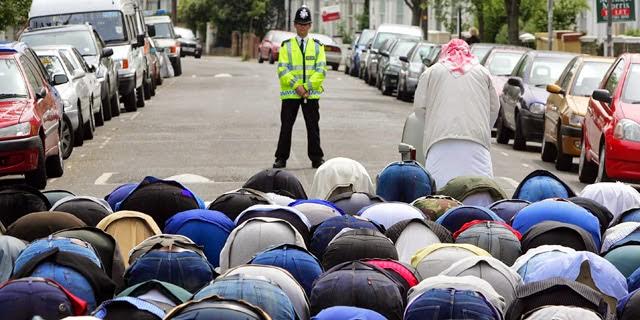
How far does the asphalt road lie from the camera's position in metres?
18.8

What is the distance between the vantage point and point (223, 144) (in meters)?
23.5

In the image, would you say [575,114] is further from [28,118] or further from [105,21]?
[105,21]

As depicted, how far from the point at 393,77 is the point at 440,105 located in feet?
93.2

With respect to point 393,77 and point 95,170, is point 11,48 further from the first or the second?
point 393,77

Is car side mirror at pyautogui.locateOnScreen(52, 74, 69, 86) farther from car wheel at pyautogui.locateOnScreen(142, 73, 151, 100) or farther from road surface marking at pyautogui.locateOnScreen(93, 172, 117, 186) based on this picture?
car wheel at pyautogui.locateOnScreen(142, 73, 151, 100)

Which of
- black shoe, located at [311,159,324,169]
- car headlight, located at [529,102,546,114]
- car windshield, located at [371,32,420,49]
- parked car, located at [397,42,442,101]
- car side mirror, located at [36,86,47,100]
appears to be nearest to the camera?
car side mirror, located at [36,86,47,100]

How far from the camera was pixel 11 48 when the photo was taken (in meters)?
19.0

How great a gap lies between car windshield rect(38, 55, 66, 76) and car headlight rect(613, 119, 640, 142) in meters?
9.31

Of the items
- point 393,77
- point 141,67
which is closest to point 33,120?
point 141,67

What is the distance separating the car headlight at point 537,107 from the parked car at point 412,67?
42.6ft

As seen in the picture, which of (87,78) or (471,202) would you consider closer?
(471,202)

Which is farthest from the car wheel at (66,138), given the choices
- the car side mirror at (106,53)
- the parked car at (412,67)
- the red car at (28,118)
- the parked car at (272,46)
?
the parked car at (272,46)

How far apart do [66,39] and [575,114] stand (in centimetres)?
1107

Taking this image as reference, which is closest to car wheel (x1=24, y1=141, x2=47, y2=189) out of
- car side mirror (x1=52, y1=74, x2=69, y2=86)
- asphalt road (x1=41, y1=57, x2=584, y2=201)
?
asphalt road (x1=41, y1=57, x2=584, y2=201)
